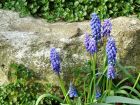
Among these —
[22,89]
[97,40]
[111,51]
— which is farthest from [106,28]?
[22,89]

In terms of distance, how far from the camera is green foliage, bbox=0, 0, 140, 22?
6000 millimetres

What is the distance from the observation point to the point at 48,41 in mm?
4961

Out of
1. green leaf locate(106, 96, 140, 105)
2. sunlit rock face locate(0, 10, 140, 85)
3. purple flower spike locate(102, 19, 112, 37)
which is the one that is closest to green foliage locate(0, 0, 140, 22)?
sunlit rock face locate(0, 10, 140, 85)

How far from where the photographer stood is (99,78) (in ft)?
14.0

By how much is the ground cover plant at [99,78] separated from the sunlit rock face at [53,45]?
0.23 metres

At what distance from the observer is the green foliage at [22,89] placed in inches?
187

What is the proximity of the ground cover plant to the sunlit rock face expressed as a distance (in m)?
0.23

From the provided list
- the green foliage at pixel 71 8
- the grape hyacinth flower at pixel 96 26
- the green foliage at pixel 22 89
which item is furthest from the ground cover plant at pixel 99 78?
the green foliage at pixel 71 8

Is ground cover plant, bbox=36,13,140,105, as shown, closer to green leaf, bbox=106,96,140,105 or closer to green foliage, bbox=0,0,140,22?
green leaf, bbox=106,96,140,105

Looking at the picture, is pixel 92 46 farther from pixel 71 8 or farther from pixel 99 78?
pixel 71 8

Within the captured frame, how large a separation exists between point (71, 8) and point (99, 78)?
2.09 meters

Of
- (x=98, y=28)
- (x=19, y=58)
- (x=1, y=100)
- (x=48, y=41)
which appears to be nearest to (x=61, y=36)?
(x=48, y=41)

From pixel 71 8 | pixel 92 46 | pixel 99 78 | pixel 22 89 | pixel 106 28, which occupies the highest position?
pixel 71 8

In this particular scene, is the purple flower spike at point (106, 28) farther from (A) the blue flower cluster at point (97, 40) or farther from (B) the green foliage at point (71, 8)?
(B) the green foliage at point (71, 8)
